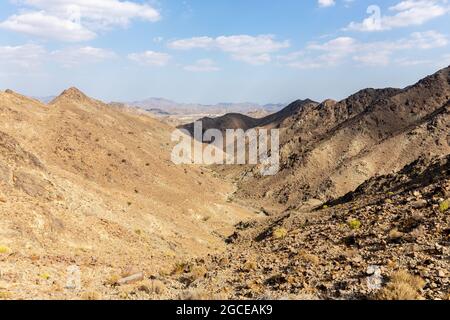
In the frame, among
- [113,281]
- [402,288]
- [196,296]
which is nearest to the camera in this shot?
[402,288]

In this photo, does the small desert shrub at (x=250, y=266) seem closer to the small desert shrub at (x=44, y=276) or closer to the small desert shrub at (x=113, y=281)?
the small desert shrub at (x=113, y=281)

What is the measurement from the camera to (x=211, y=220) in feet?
141

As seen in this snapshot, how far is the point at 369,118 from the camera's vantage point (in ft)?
236

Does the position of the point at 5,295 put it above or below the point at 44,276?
above

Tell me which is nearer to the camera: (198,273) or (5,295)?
(5,295)

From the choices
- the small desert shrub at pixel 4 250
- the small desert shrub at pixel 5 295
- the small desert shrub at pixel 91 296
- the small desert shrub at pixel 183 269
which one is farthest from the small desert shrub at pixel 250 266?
the small desert shrub at pixel 4 250

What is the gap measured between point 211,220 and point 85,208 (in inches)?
716

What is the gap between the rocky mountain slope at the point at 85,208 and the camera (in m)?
15.8

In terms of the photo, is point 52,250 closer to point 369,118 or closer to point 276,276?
point 276,276

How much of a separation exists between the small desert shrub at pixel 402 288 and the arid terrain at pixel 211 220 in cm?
4

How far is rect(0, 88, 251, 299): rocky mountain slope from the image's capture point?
15774 mm

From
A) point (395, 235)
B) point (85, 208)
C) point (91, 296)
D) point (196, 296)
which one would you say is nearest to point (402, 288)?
point (395, 235)

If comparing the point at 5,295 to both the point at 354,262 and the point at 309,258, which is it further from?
the point at 354,262
